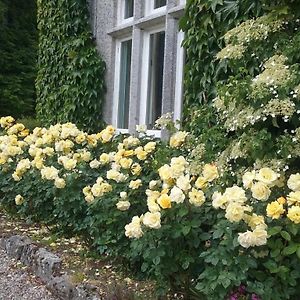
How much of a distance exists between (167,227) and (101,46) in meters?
5.27

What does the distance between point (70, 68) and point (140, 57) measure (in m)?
1.53

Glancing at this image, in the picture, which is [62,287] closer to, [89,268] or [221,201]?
[89,268]

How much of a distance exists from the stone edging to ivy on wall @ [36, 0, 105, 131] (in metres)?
3.09

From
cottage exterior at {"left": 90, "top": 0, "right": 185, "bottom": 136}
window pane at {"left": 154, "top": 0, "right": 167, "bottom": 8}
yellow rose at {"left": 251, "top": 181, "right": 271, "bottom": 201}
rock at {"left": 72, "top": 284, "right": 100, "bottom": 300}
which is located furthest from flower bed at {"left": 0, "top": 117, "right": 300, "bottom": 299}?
window pane at {"left": 154, "top": 0, "right": 167, "bottom": 8}

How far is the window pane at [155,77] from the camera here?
6.65 metres

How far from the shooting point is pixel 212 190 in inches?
125

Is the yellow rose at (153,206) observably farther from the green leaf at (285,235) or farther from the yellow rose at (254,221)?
the green leaf at (285,235)

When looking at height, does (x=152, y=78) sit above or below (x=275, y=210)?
above

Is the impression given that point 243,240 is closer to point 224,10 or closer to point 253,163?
point 253,163

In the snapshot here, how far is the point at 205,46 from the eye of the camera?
503cm

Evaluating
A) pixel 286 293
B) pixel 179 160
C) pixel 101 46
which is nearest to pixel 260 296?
pixel 286 293

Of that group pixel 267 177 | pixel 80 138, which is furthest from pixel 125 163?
pixel 267 177

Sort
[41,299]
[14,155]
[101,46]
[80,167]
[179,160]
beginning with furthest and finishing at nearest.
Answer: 1. [101,46]
2. [14,155]
3. [80,167]
4. [41,299]
5. [179,160]

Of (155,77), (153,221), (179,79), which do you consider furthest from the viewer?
(155,77)
